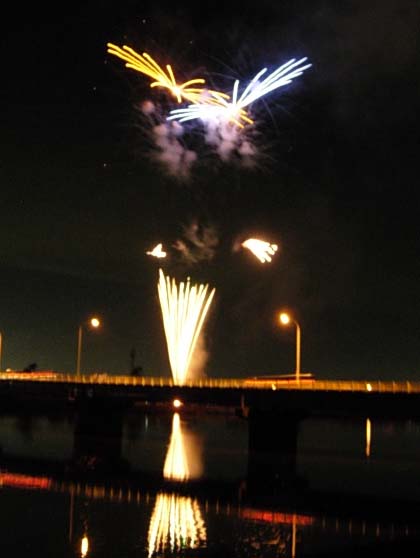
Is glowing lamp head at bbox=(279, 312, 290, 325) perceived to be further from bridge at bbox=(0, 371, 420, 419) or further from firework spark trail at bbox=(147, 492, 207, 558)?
firework spark trail at bbox=(147, 492, 207, 558)

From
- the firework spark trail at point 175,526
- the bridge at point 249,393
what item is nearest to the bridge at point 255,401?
the bridge at point 249,393

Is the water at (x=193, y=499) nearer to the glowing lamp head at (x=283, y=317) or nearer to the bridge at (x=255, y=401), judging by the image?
the bridge at (x=255, y=401)

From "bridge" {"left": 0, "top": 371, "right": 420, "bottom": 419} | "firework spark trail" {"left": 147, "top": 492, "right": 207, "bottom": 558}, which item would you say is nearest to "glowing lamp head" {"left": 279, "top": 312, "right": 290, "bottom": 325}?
"bridge" {"left": 0, "top": 371, "right": 420, "bottom": 419}

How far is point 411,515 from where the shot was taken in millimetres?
45000

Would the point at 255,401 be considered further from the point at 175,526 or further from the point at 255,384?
the point at 175,526

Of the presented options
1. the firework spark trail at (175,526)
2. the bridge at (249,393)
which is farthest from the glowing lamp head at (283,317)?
the firework spark trail at (175,526)

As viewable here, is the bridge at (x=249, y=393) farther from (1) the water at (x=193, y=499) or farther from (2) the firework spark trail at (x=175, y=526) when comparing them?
(2) the firework spark trail at (x=175, y=526)

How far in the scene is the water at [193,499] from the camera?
36.7 metres

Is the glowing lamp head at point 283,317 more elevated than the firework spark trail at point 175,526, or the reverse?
the glowing lamp head at point 283,317

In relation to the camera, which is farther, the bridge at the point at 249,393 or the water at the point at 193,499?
the bridge at the point at 249,393

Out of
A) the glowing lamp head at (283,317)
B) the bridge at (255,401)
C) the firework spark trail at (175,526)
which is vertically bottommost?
the firework spark trail at (175,526)

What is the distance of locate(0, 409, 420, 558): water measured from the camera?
1443 inches

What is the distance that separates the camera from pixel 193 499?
4953cm

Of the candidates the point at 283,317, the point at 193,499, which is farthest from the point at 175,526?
the point at 283,317
